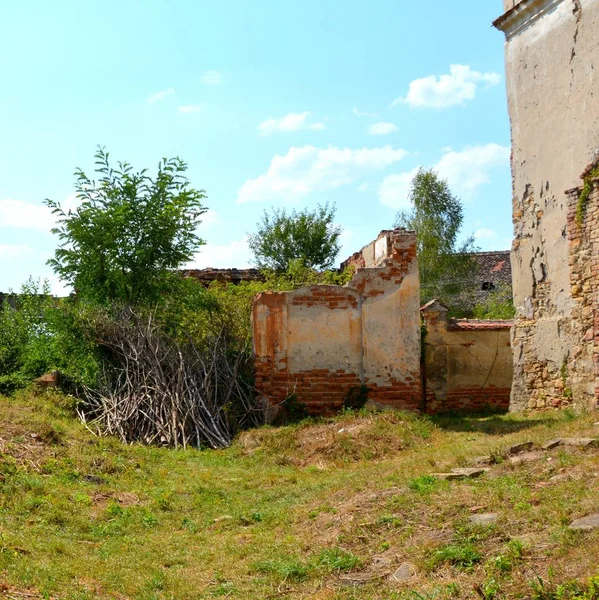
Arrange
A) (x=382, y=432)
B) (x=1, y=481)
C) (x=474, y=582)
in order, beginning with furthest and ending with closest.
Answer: (x=382, y=432) → (x=1, y=481) → (x=474, y=582)

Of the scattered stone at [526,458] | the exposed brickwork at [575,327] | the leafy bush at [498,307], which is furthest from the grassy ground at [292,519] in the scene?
the leafy bush at [498,307]

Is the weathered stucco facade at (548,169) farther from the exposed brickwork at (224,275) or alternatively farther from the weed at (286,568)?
the exposed brickwork at (224,275)

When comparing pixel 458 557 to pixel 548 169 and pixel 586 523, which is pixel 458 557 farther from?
pixel 548 169

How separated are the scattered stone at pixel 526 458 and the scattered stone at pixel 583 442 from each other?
0.30 meters

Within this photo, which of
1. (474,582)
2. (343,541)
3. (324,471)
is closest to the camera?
(474,582)

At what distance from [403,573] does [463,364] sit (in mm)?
11377

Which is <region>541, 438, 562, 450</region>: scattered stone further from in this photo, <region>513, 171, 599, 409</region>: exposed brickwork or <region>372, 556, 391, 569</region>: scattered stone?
<region>513, 171, 599, 409</region>: exposed brickwork

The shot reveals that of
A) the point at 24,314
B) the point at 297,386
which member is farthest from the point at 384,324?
the point at 24,314

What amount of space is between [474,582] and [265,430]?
758 cm

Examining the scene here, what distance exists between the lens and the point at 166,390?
41.3 feet

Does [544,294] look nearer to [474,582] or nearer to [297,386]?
[297,386]

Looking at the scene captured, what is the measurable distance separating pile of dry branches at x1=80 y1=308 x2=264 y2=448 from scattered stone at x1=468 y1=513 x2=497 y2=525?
21.9ft

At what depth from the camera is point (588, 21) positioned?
38.8 feet

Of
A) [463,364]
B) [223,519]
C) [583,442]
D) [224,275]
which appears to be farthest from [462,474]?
[224,275]
